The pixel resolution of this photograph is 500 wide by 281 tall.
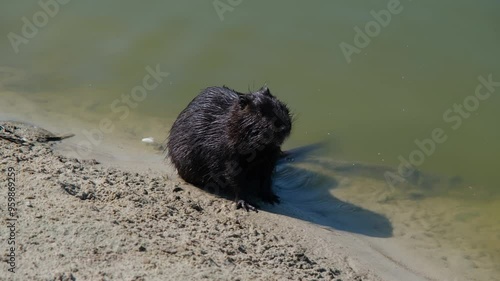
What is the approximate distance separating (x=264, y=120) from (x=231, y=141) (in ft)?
1.28

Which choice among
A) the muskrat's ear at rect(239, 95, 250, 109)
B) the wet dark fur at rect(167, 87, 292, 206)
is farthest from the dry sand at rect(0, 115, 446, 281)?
the muskrat's ear at rect(239, 95, 250, 109)

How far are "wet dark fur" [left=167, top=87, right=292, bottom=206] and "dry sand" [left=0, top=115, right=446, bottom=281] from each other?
0.66ft

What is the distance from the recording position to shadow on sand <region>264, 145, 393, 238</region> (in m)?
6.85

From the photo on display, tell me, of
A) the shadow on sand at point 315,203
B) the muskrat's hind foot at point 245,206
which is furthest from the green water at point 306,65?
the muskrat's hind foot at point 245,206

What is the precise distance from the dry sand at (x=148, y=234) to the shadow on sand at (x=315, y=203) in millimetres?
209

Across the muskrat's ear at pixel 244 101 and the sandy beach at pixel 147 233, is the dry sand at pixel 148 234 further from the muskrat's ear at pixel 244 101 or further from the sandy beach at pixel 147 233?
the muskrat's ear at pixel 244 101

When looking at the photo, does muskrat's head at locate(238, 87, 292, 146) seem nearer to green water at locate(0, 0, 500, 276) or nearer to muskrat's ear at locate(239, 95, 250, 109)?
muskrat's ear at locate(239, 95, 250, 109)

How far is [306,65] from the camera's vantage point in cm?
940

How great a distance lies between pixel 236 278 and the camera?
4.80 metres

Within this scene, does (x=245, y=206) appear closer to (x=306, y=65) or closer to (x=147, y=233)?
(x=147, y=233)

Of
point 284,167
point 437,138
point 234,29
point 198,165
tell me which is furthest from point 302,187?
point 234,29

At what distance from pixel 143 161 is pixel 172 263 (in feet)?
9.40

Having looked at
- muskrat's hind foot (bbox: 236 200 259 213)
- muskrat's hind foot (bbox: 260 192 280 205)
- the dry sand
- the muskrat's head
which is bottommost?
the dry sand

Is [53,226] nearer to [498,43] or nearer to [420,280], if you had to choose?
[420,280]
